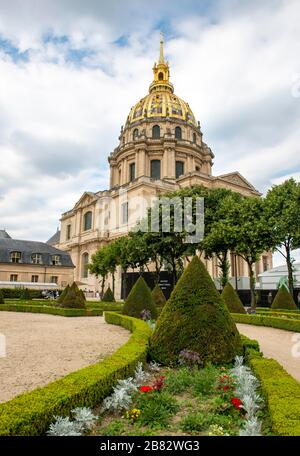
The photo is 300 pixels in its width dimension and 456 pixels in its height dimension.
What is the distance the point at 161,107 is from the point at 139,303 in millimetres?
→ 61878

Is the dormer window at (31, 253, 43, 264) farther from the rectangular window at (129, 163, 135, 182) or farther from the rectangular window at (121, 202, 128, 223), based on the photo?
the rectangular window at (129, 163, 135, 182)

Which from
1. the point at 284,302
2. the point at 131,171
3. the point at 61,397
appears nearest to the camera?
the point at 61,397

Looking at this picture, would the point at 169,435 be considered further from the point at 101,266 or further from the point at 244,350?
the point at 101,266

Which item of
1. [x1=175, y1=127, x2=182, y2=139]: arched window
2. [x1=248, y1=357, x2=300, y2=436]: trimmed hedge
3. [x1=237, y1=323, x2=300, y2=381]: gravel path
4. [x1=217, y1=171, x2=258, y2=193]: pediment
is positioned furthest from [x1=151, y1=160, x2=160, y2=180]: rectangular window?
[x1=248, y1=357, x2=300, y2=436]: trimmed hedge

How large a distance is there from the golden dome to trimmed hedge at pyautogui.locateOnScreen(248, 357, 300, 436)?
228 ft

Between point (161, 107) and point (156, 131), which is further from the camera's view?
point (161, 107)

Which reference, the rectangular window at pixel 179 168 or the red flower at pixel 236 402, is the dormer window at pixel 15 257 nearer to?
the rectangular window at pixel 179 168

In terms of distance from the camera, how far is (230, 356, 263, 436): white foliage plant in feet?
12.6

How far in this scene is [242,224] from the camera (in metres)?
26.6

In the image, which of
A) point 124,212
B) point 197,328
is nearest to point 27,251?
point 124,212

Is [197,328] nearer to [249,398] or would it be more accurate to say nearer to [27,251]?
[249,398]

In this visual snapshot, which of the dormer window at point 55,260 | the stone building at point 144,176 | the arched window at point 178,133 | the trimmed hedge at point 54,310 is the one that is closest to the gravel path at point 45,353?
the trimmed hedge at point 54,310

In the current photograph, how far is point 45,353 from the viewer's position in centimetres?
902

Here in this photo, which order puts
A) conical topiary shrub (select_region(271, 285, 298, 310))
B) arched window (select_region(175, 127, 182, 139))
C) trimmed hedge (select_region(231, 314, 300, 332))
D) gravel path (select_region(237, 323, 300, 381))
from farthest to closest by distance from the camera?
arched window (select_region(175, 127, 182, 139)) < conical topiary shrub (select_region(271, 285, 298, 310)) < trimmed hedge (select_region(231, 314, 300, 332)) < gravel path (select_region(237, 323, 300, 381))
